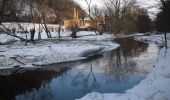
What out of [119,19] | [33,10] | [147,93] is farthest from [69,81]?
[119,19]

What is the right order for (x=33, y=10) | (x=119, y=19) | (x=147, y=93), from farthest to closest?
(x=119, y=19) → (x=33, y=10) → (x=147, y=93)

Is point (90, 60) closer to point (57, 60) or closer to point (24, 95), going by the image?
point (57, 60)

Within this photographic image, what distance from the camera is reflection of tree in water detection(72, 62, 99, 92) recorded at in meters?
14.4

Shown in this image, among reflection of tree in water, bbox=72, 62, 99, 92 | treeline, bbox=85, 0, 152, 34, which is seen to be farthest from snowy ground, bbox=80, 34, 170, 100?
treeline, bbox=85, 0, 152, 34

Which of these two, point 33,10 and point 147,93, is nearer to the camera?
point 147,93

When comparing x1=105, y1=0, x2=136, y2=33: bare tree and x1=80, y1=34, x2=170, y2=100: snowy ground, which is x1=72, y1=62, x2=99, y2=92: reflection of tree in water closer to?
x1=80, y1=34, x2=170, y2=100: snowy ground

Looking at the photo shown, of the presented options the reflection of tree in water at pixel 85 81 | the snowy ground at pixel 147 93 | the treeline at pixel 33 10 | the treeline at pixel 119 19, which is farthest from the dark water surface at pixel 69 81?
the treeline at pixel 119 19

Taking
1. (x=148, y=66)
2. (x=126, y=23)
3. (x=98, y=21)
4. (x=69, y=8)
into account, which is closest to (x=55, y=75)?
(x=148, y=66)

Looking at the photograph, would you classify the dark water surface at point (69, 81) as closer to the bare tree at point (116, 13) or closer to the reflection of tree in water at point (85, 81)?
the reflection of tree in water at point (85, 81)

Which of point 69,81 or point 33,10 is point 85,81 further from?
point 33,10

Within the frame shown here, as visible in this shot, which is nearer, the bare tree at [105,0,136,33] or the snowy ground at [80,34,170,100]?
the snowy ground at [80,34,170,100]

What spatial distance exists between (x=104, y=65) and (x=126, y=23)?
5424 centimetres

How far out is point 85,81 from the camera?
15.9 meters

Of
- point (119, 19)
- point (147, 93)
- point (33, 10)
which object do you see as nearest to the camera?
point (147, 93)
